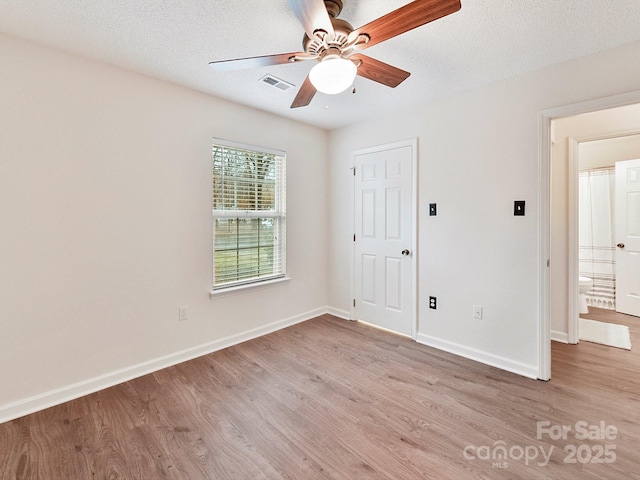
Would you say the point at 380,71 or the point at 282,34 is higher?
the point at 282,34

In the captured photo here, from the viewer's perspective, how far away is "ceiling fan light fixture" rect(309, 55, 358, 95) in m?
1.50

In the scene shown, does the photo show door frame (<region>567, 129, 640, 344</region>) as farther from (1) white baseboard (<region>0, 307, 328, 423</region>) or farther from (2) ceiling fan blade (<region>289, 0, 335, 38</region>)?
(1) white baseboard (<region>0, 307, 328, 423</region>)

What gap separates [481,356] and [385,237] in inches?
58.7

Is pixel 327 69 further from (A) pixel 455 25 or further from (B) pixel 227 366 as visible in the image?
(B) pixel 227 366

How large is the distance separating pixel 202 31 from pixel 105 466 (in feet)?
8.38

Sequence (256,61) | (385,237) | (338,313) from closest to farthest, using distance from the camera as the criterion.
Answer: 1. (256,61)
2. (385,237)
3. (338,313)

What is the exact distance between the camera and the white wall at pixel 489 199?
90.7 inches

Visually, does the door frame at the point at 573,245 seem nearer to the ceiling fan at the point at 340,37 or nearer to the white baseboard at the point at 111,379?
the ceiling fan at the point at 340,37

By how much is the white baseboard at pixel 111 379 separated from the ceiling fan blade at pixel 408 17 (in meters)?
2.80

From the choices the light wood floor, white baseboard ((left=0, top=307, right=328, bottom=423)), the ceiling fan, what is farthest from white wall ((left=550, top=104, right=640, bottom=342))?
white baseboard ((left=0, top=307, right=328, bottom=423))

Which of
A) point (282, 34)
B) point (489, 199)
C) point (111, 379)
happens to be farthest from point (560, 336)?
point (111, 379)

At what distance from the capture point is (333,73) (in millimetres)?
1512

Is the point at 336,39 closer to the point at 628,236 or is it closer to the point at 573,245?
the point at 573,245

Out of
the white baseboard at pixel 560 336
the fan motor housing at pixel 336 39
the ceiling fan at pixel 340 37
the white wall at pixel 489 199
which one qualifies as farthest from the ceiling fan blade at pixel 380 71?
the white baseboard at pixel 560 336
